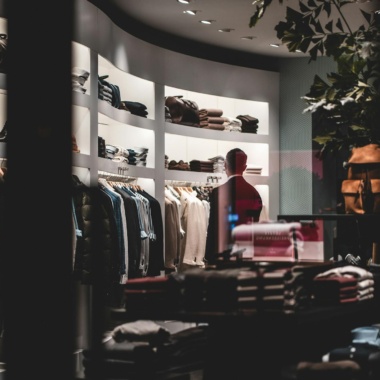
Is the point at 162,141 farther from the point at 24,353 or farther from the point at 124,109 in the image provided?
the point at 24,353

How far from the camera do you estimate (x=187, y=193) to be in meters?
8.30

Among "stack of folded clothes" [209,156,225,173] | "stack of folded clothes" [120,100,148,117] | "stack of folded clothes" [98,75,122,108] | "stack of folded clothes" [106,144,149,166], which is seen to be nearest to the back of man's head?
"stack of folded clothes" [98,75,122,108]

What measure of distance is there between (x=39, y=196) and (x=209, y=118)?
24.5 feet

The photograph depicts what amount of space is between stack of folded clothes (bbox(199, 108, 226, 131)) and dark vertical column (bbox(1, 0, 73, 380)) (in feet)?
24.2

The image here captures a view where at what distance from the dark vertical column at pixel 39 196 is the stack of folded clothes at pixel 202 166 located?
716cm

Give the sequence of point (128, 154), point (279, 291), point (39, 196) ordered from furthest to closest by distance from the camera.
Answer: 1. point (128, 154)
2. point (279, 291)
3. point (39, 196)

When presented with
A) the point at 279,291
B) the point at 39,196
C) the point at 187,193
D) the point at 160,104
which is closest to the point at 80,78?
the point at 160,104

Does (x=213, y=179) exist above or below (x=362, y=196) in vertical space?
above

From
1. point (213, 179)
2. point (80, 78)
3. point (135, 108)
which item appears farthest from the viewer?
point (213, 179)

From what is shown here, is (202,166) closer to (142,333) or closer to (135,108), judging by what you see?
(135,108)

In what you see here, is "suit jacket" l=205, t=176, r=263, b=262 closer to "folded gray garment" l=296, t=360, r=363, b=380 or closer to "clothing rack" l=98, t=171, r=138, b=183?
"folded gray garment" l=296, t=360, r=363, b=380

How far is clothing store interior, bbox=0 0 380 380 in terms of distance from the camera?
4.86ft

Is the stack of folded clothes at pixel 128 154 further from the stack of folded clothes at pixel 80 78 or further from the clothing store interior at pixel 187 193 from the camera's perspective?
the stack of folded clothes at pixel 80 78

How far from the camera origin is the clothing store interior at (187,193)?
4.86 feet
